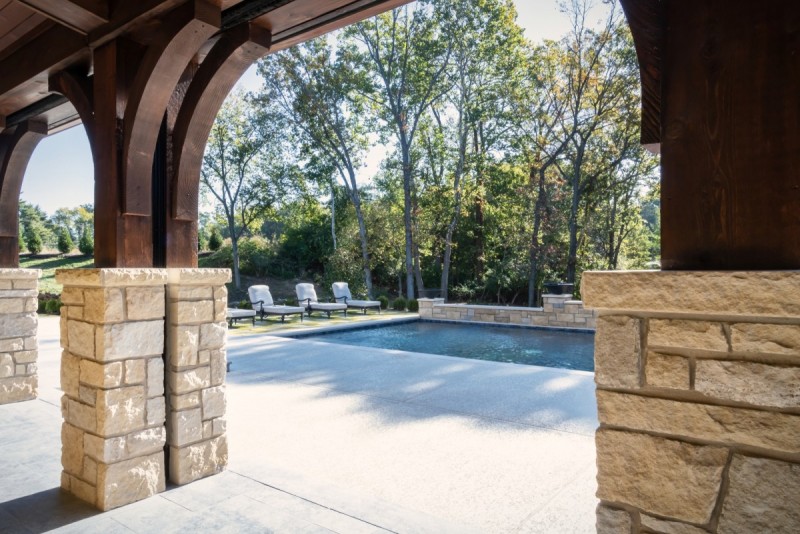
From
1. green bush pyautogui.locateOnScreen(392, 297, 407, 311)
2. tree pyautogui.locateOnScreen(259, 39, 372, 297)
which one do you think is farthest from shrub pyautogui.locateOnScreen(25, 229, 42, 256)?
green bush pyautogui.locateOnScreen(392, 297, 407, 311)

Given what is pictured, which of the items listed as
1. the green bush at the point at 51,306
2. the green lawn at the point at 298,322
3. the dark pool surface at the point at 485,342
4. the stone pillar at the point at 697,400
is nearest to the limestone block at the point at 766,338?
the stone pillar at the point at 697,400

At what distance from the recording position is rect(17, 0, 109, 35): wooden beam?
2.52m

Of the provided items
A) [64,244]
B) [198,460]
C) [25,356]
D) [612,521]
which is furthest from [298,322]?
[64,244]

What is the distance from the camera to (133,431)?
8.97 ft

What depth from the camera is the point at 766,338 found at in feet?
4.01

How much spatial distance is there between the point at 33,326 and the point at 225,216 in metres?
17.6

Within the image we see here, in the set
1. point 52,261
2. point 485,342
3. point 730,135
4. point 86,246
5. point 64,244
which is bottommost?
point 485,342

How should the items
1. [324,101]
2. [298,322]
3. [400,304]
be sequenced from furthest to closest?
[324,101] < [400,304] < [298,322]

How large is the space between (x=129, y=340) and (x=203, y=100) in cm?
143

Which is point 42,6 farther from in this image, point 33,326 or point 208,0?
point 33,326

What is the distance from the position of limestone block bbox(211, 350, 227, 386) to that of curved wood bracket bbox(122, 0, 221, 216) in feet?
3.16

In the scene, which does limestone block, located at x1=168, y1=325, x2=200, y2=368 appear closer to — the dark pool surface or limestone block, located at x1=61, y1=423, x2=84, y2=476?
limestone block, located at x1=61, y1=423, x2=84, y2=476

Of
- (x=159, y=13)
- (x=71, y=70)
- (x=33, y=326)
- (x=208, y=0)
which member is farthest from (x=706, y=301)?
(x=33, y=326)

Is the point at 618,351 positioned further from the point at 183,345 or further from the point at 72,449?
the point at 72,449
